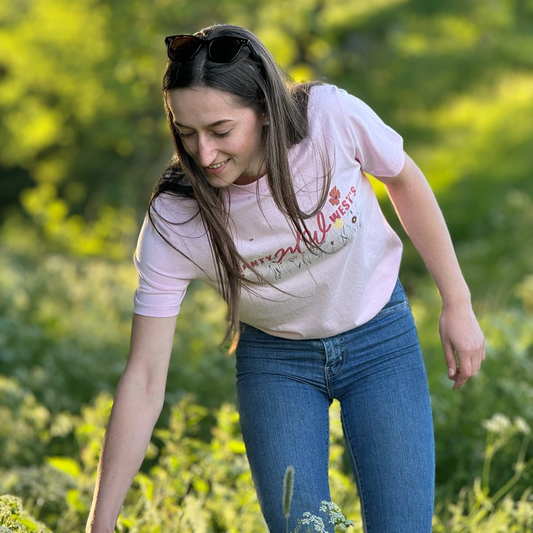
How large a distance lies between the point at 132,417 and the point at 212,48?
1.04 meters

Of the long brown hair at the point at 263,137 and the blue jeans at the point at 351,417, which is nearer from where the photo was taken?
the long brown hair at the point at 263,137

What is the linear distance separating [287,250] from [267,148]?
1.01 ft

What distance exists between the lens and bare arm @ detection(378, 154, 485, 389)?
2465mm

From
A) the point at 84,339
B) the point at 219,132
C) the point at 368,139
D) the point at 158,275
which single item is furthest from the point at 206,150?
the point at 84,339

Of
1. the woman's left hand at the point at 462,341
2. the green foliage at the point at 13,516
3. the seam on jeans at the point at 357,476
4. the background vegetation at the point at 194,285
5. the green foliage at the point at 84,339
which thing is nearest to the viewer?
the green foliage at the point at 13,516

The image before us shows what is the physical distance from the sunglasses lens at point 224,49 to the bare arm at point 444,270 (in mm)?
673

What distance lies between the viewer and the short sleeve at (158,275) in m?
2.22

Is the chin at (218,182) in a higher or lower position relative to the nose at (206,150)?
lower

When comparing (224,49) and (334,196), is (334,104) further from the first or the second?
(224,49)

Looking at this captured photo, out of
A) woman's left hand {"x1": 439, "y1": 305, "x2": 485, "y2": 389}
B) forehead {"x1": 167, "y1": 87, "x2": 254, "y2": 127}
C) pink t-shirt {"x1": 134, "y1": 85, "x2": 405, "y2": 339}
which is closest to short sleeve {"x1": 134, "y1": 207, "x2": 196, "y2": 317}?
pink t-shirt {"x1": 134, "y1": 85, "x2": 405, "y2": 339}

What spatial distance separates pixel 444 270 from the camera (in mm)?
2516

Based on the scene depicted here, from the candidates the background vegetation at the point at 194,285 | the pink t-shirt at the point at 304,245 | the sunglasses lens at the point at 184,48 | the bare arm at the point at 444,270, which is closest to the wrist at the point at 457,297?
the bare arm at the point at 444,270

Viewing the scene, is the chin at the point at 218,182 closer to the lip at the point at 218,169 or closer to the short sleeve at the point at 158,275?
the lip at the point at 218,169

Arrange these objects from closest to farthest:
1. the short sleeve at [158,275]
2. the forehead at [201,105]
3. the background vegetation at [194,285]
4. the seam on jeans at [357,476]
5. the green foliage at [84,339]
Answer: the forehead at [201,105]
the short sleeve at [158,275]
the seam on jeans at [357,476]
the background vegetation at [194,285]
the green foliage at [84,339]
